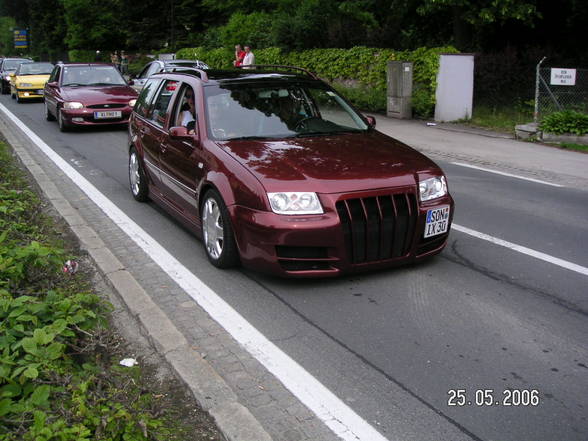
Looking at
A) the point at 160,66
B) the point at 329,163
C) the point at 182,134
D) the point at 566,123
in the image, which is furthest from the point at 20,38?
the point at 329,163

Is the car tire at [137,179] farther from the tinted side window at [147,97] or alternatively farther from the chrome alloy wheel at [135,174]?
the tinted side window at [147,97]

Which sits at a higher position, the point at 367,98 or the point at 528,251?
the point at 367,98

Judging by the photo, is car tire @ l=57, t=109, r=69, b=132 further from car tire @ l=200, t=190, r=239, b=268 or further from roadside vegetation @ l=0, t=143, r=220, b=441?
roadside vegetation @ l=0, t=143, r=220, b=441

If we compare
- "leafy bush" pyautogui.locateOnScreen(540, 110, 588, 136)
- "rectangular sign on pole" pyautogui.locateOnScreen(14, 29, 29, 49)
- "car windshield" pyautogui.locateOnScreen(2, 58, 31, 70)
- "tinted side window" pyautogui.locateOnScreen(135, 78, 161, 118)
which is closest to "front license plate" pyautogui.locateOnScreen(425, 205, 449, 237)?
"tinted side window" pyautogui.locateOnScreen(135, 78, 161, 118)

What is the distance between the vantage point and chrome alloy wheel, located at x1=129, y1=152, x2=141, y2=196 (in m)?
8.76

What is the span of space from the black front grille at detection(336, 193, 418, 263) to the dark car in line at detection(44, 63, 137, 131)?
471 inches

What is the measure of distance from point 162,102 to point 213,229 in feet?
7.73

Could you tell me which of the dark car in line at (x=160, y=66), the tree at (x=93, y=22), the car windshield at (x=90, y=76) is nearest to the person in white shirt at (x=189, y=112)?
the car windshield at (x=90, y=76)

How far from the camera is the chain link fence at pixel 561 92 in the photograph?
1510 cm

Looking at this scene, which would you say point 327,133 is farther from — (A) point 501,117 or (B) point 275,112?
(A) point 501,117

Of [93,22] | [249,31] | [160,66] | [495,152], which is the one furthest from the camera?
[93,22]

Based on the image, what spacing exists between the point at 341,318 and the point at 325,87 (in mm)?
3272

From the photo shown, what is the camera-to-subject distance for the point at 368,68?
21.9m

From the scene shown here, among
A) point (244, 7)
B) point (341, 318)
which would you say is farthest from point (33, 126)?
point (244, 7)
